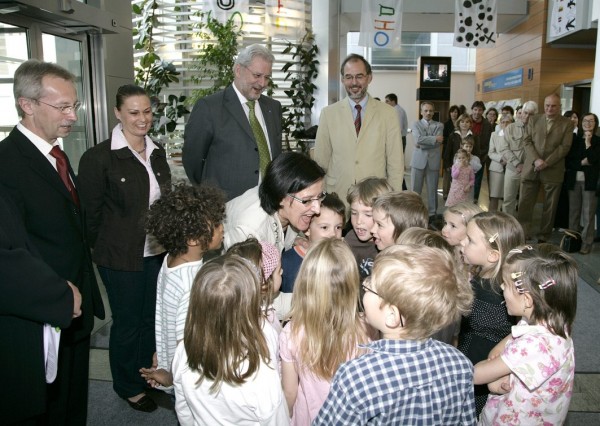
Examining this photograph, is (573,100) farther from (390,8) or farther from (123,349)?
(123,349)

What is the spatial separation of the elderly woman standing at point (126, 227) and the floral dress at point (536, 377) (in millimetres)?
1695

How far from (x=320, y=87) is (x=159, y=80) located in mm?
2934

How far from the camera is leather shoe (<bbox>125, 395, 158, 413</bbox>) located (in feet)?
9.02

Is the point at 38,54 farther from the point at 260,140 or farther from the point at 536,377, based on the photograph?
the point at 536,377

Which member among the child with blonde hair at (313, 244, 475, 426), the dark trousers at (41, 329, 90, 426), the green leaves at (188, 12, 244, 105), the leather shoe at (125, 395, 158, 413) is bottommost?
the leather shoe at (125, 395, 158, 413)

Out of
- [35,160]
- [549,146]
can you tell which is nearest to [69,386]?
[35,160]

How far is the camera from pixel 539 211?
8.31 metres

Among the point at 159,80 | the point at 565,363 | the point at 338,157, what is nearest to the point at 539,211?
the point at 338,157

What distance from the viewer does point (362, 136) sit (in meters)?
3.93

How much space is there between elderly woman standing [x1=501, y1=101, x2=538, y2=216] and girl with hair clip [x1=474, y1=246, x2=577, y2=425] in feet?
18.5

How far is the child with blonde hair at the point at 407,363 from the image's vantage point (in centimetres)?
133

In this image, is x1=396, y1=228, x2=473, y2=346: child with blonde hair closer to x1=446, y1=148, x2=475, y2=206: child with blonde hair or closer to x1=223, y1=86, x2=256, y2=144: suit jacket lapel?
x1=223, y1=86, x2=256, y2=144: suit jacket lapel

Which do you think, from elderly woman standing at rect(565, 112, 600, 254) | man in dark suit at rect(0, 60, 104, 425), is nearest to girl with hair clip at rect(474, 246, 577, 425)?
man in dark suit at rect(0, 60, 104, 425)

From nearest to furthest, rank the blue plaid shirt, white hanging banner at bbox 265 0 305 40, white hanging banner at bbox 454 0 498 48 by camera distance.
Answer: the blue plaid shirt
white hanging banner at bbox 265 0 305 40
white hanging banner at bbox 454 0 498 48
